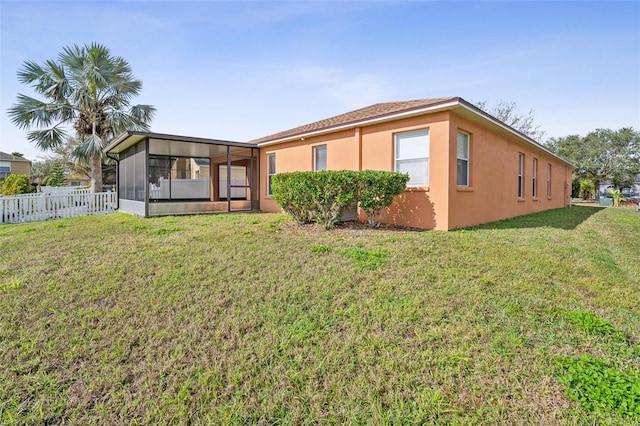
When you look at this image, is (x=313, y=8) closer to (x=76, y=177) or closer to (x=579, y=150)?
(x=76, y=177)

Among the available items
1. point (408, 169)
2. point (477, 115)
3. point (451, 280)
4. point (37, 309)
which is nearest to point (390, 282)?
point (451, 280)

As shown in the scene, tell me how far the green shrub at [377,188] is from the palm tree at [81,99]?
13444 mm

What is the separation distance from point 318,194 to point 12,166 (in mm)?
40734

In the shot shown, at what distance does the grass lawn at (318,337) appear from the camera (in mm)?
2189

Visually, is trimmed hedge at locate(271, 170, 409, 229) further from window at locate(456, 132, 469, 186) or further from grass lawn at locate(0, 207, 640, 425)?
grass lawn at locate(0, 207, 640, 425)

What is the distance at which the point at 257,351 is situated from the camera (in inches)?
109

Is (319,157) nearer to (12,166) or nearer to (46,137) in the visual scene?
(46,137)

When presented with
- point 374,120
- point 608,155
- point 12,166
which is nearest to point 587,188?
point 608,155

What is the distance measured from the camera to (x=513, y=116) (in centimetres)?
3136

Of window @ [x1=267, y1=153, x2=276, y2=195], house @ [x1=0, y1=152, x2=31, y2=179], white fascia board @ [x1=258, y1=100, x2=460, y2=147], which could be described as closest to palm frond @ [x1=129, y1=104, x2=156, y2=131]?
window @ [x1=267, y1=153, x2=276, y2=195]

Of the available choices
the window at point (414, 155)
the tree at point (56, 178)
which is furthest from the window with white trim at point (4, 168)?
the window at point (414, 155)

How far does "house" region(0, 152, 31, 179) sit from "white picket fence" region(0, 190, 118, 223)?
27612 mm

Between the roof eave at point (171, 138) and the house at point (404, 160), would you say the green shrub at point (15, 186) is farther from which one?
the roof eave at point (171, 138)

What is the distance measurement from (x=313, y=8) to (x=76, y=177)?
1336 inches
